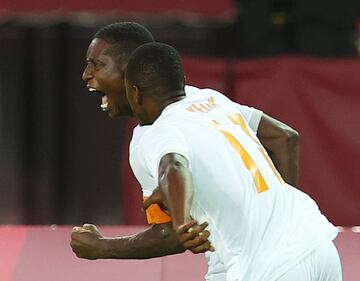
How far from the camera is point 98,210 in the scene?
7953 millimetres

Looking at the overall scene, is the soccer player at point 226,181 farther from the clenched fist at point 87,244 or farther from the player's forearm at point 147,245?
the clenched fist at point 87,244

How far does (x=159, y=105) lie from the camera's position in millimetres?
3551

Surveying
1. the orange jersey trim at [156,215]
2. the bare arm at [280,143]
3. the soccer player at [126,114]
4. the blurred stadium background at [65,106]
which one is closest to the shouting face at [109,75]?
the soccer player at [126,114]

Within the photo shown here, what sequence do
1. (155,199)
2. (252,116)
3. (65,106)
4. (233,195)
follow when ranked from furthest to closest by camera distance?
(65,106) < (252,116) < (233,195) < (155,199)

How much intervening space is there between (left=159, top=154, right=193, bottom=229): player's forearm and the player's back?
0.47ft

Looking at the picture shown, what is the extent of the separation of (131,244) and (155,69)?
525mm

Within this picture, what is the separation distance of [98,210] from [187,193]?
4775mm

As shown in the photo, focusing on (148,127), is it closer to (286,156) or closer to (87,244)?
(87,244)

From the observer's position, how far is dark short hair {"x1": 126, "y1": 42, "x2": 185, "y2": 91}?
352cm

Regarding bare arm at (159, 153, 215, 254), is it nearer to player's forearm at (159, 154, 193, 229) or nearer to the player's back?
player's forearm at (159, 154, 193, 229)

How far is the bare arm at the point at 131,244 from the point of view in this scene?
3.56 m

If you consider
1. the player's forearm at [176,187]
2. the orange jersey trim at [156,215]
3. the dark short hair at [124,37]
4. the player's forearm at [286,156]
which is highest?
the dark short hair at [124,37]

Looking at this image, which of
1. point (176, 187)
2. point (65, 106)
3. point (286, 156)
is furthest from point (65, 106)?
point (176, 187)

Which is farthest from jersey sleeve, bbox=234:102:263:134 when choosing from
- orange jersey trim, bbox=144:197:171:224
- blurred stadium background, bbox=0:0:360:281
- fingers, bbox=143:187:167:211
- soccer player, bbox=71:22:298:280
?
blurred stadium background, bbox=0:0:360:281
